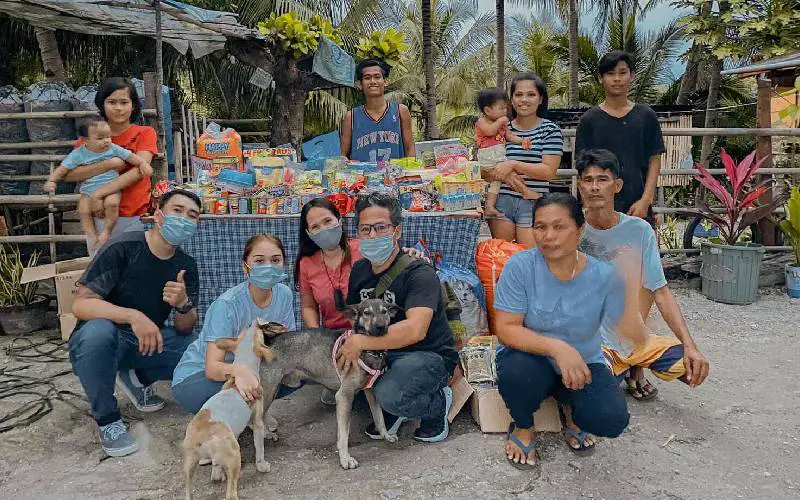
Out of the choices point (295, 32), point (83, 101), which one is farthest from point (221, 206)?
point (295, 32)

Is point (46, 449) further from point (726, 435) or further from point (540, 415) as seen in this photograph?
point (726, 435)

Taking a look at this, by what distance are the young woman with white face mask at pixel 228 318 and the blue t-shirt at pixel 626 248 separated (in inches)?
65.5

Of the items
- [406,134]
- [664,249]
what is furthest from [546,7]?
[406,134]

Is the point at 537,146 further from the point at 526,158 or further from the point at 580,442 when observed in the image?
the point at 580,442

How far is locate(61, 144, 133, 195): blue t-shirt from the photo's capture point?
4.38m

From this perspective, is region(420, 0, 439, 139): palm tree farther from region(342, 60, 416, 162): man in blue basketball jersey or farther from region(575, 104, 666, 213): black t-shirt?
region(575, 104, 666, 213): black t-shirt

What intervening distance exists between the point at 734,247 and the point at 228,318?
4896mm

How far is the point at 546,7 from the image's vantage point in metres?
19.3

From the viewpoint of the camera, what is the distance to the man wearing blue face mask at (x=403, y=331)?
3066 mm

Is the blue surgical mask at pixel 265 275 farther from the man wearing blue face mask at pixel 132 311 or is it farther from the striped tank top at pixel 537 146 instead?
the striped tank top at pixel 537 146

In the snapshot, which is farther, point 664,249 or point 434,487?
point 664,249

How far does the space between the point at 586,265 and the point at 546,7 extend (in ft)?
60.4

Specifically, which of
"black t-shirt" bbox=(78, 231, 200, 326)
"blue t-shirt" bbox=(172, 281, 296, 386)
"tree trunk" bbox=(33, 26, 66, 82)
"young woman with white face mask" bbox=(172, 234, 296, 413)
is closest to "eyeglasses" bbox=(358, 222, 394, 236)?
"young woman with white face mask" bbox=(172, 234, 296, 413)

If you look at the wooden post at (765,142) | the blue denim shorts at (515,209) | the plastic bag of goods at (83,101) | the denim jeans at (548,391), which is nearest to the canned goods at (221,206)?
the blue denim shorts at (515,209)
